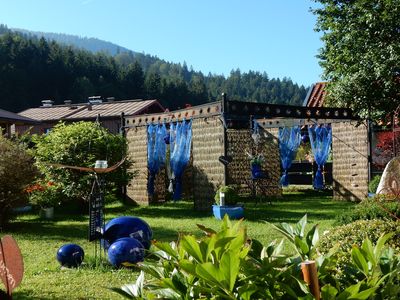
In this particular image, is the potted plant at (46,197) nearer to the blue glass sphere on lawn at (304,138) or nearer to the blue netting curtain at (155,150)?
the blue netting curtain at (155,150)

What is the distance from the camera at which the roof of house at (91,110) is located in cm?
3428

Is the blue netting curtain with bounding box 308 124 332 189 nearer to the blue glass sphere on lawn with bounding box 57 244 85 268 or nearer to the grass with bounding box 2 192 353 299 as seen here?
the grass with bounding box 2 192 353 299

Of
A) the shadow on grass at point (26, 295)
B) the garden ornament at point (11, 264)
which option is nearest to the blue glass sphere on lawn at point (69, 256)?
the shadow on grass at point (26, 295)

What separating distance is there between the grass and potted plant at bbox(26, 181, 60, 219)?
244mm

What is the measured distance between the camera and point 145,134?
43.8ft

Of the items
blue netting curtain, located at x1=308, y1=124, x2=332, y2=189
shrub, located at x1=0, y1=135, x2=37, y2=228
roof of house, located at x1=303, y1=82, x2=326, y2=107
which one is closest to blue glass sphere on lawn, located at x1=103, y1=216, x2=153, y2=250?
shrub, located at x1=0, y1=135, x2=37, y2=228

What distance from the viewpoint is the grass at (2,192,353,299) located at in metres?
4.91

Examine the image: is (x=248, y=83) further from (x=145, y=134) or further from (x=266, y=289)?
(x=266, y=289)

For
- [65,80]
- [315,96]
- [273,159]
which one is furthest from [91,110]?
[273,159]

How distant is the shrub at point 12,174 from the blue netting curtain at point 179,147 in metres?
3.93

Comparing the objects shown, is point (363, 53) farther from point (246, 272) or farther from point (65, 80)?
point (65, 80)

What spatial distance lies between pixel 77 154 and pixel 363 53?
7.05m

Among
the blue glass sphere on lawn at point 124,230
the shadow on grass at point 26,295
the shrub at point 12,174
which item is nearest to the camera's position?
the shadow on grass at point 26,295

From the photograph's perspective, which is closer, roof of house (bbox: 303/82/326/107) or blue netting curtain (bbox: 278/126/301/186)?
blue netting curtain (bbox: 278/126/301/186)
